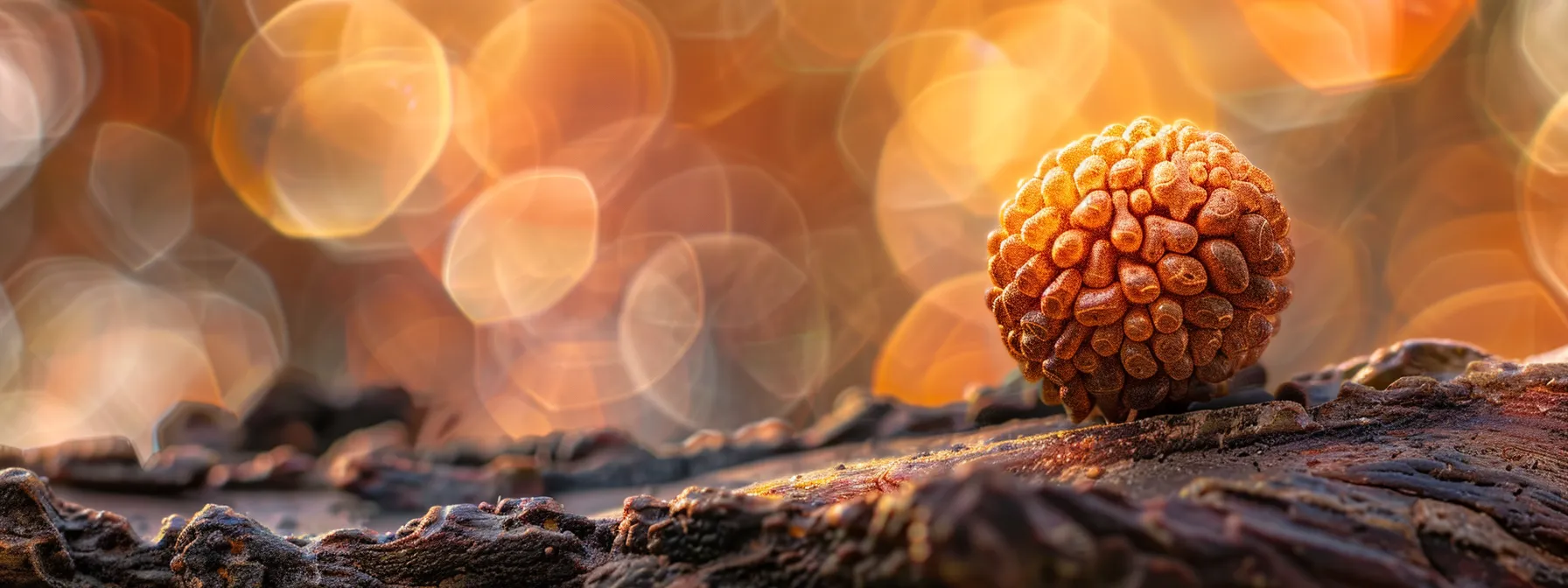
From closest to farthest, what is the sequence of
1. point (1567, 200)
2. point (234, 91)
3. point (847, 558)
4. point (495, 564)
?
point (847, 558) < point (495, 564) < point (1567, 200) < point (234, 91)

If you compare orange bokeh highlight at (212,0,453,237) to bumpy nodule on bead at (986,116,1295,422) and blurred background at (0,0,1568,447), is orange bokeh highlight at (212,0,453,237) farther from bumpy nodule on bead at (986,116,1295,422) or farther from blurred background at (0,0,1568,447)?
bumpy nodule on bead at (986,116,1295,422)

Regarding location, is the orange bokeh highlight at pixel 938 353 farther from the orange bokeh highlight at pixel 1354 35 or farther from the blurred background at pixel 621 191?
the orange bokeh highlight at pixel 1354 35

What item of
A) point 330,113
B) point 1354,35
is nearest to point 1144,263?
point 1354,35

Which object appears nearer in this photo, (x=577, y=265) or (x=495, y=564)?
(x=495, y=564)

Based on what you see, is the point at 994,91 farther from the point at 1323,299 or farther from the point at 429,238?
the point at 429,238

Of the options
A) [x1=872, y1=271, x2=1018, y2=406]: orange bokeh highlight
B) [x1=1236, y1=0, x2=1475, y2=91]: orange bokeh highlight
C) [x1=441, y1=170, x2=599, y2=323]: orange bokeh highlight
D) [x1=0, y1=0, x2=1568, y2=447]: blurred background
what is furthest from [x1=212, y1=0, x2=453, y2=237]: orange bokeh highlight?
[x1=1236, y1=0, x2=1475, y2=91]: orange bokeh highlight

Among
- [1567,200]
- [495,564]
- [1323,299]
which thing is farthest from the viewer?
[1323,299]

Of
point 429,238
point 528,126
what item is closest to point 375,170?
point 429,238
